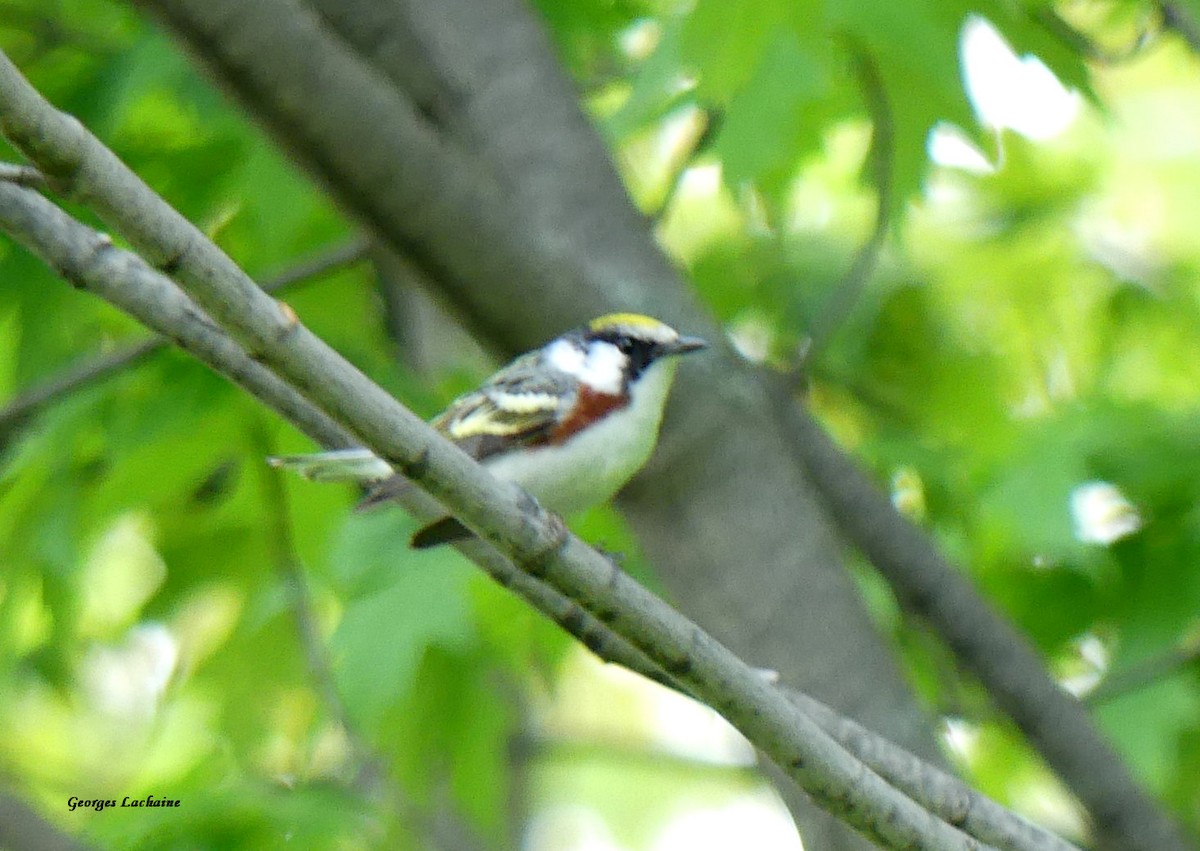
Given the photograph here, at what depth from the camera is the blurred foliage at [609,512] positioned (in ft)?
10.5

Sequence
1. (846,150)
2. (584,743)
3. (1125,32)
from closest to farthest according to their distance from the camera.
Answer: (1125,32), (584,743), (846,150)

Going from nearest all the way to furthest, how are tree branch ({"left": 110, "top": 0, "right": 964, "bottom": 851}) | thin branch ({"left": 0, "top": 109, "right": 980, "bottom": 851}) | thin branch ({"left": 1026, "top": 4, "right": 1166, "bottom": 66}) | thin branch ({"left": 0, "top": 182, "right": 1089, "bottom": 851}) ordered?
thin branch ({"left": 0, "top": 109, "right": 980, "bottom": 851}) → thin branch ({"left": 0, "top": 182, "right": 1089, "bottom": 851}) → tree branch ({"left": 110, "top": 0, "right": 964, "bottom": 851}) → thin branch ({"left": 1026, "top": 4, "right": 1166, "bottom": 66})

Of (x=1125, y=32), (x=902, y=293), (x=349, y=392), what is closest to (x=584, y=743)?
(x=902, y=293)

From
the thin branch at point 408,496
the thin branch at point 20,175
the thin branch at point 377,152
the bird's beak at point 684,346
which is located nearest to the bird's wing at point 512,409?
the thin branch at point 377,152

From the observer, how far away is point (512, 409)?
3.22 meters

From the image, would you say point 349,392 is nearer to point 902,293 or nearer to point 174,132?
point 174,132

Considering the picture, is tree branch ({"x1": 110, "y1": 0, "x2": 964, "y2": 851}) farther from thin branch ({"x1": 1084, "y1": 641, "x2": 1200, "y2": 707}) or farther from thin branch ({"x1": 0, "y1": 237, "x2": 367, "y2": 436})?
thin branch ({"x1": 1084, "y1": 641, "x2": 1200, "y2": 707})

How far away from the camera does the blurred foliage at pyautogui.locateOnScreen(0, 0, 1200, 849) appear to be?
125 inches

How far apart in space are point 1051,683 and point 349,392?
228 cm

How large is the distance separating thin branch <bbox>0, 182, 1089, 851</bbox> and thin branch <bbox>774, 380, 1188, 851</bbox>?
3.27 ft

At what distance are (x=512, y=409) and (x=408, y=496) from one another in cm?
60

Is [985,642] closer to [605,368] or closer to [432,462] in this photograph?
[605,368]

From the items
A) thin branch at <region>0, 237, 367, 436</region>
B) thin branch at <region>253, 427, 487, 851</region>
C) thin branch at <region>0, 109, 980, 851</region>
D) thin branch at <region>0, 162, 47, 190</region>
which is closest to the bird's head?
thin branch at <region>0, 237, 367, 436</region>

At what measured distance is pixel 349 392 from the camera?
5.83 ft
